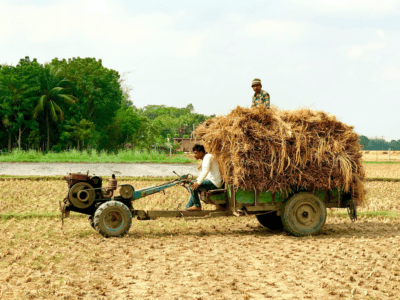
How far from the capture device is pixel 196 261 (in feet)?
20.0

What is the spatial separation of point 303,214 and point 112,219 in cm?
353

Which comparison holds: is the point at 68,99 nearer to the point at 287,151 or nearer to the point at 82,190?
the point at 82,190

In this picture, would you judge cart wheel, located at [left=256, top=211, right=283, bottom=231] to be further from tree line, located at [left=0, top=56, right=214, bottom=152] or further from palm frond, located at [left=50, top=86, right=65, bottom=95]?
palm frond, located at [left=50, top=86, right=65, bottom=95]

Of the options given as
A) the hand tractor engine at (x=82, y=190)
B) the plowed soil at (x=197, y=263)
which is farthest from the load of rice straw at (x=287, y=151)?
the hand tractor engine at (x=82, y=190)

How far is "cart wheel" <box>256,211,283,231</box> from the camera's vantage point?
351 inches

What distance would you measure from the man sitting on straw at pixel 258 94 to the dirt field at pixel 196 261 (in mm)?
2684

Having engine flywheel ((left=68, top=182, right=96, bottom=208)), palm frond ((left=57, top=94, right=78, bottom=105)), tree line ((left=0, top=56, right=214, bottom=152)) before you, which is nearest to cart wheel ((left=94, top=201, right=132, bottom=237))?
engine flywheel ((left=68, top=182, right=96, bottom=208))

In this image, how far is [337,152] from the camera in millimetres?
7871

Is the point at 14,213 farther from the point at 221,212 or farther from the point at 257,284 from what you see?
the point at 257,284

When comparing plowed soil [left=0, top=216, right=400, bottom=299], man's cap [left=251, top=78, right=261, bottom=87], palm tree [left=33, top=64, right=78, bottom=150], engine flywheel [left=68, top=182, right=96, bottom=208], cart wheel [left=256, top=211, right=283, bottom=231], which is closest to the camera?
plowed soil [left=0, top=216, right=400, bottom=299]

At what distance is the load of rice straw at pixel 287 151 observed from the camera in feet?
24.9

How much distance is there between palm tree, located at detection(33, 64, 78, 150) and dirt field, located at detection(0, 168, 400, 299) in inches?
1116

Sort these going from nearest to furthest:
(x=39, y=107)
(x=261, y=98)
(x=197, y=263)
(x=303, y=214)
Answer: (x=197, y=263) < (x=303, y=214) < (x=261, y=98) < (x=39, y=107)

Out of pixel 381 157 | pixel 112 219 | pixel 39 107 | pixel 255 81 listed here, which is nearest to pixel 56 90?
pixel 39 107
